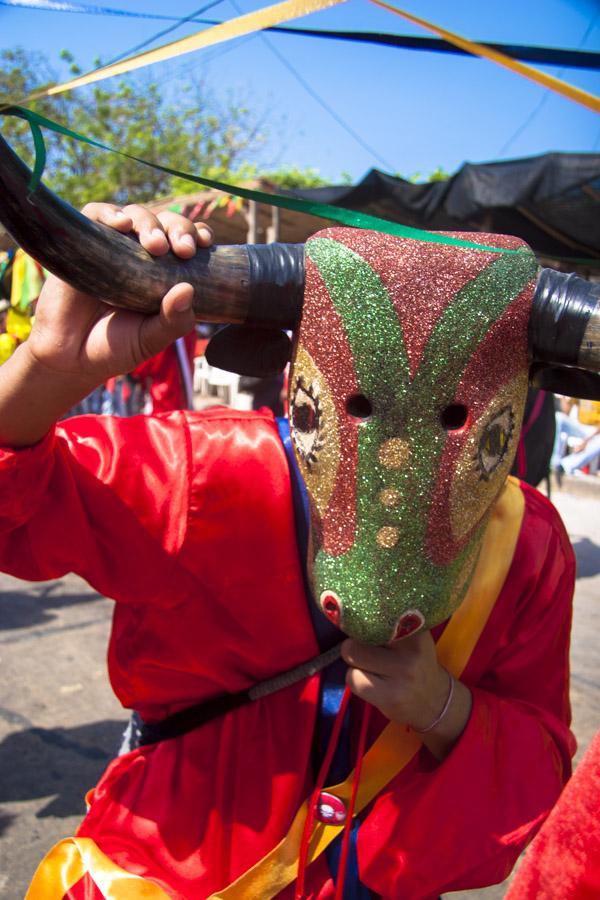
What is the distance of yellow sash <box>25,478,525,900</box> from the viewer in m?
1.43

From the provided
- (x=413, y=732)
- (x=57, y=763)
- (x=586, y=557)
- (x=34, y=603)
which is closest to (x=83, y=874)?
(x=413, y=732)

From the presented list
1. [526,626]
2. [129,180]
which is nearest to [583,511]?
[526,626]

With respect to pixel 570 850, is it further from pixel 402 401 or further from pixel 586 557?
pixel 586 557

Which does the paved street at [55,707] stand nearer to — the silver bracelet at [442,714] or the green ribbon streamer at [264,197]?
the silver bracelet at [442,714]

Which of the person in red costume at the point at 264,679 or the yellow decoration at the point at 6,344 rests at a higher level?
the person in red costume at the point at 264,679

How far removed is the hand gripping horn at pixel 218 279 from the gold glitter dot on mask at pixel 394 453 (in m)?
0.24

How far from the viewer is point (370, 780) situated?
4.89ft

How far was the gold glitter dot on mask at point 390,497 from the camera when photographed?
1182mm

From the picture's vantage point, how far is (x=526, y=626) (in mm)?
1560

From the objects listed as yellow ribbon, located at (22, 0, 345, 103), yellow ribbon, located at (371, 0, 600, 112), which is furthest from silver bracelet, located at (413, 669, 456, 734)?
yellow ribbon, located at (22, 0, 345, 103)

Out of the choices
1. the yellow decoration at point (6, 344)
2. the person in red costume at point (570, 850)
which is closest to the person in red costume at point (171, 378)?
the yellow decoration at point (6, 344)

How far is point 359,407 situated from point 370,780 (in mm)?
691

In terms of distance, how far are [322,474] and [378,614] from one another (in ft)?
0.70

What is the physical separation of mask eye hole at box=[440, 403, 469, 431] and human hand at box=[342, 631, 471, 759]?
1.18 feet
